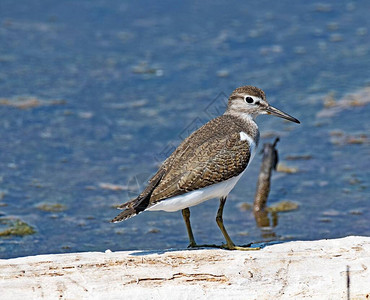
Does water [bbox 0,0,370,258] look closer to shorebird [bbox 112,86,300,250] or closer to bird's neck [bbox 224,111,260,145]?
bird's neck [bbox 224,111,260,145]

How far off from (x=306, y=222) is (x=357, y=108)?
2.95 metres

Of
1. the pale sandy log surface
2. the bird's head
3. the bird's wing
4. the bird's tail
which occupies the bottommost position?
the pale sandy log surface

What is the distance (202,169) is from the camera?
620 centimetres

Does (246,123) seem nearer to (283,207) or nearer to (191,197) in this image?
(191,197)

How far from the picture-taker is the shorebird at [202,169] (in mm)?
6059

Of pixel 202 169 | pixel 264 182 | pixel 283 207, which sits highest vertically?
pixel 264 182

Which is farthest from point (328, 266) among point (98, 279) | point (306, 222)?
Result: point (306, 222)

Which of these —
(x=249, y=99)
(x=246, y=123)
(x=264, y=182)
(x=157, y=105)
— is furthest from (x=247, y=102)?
(x=157, y=105)

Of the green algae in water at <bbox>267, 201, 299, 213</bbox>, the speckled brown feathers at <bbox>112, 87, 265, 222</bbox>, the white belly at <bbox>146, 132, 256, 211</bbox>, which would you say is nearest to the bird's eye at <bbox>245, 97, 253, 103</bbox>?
the speckled brown feathers at <bbox>112, 87, 265, 222</bbox>

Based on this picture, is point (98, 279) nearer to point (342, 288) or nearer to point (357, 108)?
point (342, 288)

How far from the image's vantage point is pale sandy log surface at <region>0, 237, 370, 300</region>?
5.20 m

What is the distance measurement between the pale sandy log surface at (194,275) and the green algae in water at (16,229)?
280cm

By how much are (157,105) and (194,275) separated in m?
5.92

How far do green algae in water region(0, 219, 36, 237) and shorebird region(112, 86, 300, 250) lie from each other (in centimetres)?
247
